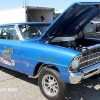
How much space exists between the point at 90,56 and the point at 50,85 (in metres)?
1.01

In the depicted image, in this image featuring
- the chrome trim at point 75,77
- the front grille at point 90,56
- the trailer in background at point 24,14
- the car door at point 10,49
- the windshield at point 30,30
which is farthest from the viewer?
the trailer in background at point 24,14

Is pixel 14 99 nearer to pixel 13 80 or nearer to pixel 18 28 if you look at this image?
pixel 13 80

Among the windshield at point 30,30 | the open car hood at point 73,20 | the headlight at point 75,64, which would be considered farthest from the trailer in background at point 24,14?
the headlight at point 75,64

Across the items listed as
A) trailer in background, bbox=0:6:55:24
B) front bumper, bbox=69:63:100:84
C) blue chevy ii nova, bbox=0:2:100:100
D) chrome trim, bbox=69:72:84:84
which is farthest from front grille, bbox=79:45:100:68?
trailer in background, bbox=0:6:55:24

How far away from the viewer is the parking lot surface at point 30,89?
4.02 m

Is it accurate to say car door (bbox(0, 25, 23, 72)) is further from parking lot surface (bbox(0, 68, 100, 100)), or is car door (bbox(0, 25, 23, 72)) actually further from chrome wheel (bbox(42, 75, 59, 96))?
chrome wheel (bbox(42, 75, 59, 96))

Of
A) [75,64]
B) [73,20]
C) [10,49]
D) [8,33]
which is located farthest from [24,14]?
[75,64]

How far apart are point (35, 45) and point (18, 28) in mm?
847

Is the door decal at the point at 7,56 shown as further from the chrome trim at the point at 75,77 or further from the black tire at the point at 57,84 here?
the chrome trim at the point at 75,77

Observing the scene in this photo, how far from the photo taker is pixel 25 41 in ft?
14.3

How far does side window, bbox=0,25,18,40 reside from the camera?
15.6 feet

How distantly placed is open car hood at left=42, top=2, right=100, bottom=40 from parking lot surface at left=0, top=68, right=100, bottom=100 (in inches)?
50.8

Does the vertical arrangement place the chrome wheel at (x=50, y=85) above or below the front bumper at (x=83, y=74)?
below

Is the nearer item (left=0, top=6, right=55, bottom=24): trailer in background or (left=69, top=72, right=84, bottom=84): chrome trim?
(left=69, top=72, right=84, bottom=84): chrome trim
